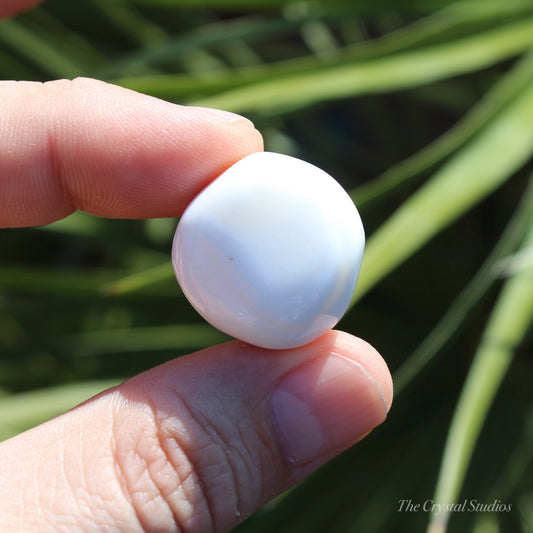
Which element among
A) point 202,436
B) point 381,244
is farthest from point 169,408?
point 381,244


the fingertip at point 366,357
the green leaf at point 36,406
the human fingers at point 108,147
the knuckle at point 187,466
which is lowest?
the green leaf at point 36,406

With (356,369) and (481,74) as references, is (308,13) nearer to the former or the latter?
(481,74)

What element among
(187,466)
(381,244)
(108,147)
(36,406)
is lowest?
(36,406)

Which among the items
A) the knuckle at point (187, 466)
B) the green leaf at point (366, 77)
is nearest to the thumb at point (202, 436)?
the knuckle at point (187, 466)

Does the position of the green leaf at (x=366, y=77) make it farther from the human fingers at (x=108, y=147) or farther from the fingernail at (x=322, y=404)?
the fingernail at (x=322, y=404)

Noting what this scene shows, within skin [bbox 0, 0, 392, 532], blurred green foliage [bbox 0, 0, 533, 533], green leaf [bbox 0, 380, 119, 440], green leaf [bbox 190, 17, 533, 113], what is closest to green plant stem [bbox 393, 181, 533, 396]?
blurred green foliage [bbox 0, 0, 533, 533]

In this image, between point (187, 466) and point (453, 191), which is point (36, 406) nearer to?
point (187, 466)
